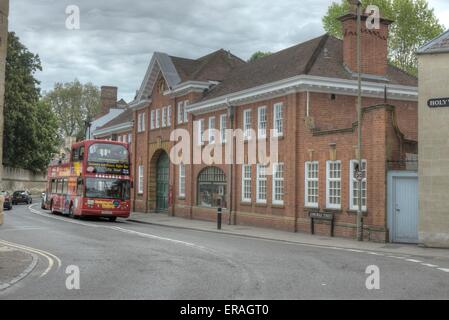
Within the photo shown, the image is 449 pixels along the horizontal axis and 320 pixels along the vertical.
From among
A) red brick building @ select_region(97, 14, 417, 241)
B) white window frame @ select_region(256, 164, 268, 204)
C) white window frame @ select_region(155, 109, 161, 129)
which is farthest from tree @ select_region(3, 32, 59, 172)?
white window frame @ select_region(256, 164, 268, 204)

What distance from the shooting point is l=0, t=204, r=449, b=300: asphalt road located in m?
9.66

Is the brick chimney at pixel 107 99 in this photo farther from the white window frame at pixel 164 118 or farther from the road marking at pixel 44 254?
the road marking at pixel 44 254

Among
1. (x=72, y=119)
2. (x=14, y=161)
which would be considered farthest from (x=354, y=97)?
(x=72, y=119)

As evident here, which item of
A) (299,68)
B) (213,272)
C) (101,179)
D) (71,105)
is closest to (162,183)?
(101,179)

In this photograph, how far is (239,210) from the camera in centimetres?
3047

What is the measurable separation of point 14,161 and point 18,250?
50725mm

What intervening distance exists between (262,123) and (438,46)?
1144 cm

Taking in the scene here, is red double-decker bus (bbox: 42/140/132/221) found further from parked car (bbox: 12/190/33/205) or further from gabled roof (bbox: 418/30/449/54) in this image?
parked car (bbox: 12/190/33/205)

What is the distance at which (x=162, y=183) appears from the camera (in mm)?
41219

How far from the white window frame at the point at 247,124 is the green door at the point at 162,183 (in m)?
11.1

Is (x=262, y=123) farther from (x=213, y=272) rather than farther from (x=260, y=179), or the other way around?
(x=213, y=272)

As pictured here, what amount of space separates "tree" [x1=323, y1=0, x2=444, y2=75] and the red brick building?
16235mm

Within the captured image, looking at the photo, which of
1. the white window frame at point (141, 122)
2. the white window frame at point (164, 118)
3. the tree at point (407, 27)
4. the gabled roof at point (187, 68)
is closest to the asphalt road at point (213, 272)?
the gabled roof at point (187, 68)
